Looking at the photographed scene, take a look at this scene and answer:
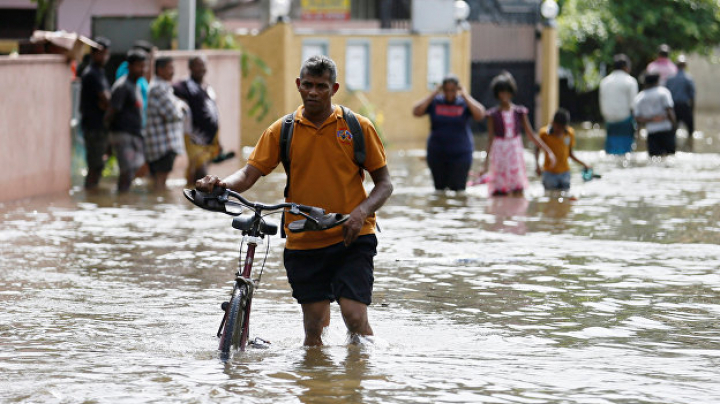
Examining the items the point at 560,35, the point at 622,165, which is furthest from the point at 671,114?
the point at 560,35

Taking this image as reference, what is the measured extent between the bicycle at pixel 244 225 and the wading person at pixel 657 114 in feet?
54.8

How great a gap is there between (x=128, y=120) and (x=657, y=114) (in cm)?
952

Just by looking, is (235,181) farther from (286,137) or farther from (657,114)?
(657,114)

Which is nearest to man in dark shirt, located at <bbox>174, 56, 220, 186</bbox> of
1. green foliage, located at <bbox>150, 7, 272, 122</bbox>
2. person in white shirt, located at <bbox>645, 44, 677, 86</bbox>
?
green foliage, located at <bbox>150, 7, 272, 122</bbox>

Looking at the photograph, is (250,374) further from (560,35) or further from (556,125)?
(560,35)

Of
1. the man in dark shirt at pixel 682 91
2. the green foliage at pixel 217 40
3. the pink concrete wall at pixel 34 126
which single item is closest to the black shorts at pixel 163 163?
the pink concrete wall at pixel 34 126

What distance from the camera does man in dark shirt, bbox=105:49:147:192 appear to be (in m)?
17.2

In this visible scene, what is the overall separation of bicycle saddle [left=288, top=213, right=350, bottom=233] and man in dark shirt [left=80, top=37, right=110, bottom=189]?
35.0 feet

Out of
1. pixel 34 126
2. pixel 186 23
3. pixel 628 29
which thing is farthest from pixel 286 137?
pixel 628 29

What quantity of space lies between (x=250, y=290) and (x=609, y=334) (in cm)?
235

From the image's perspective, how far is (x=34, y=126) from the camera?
57.0ft

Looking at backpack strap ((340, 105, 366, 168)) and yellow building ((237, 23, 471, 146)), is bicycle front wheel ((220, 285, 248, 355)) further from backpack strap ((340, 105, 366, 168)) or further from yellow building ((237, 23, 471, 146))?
yellow building ((237, 23, 471, 146))

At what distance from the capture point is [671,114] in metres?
23.6

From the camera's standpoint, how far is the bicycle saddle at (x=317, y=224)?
286 inches
